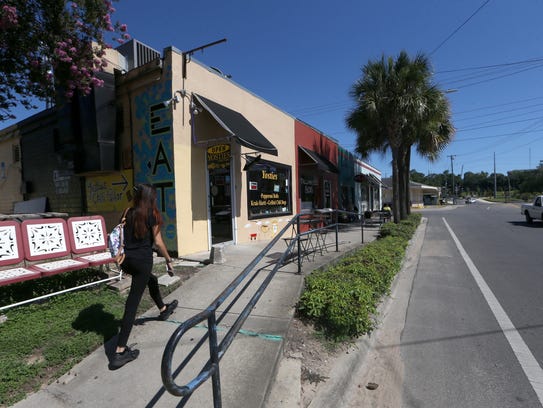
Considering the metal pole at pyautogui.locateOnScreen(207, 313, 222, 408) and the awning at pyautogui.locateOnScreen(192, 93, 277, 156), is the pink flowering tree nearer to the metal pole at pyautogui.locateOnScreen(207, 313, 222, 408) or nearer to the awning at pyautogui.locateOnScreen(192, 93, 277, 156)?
the awning at pyautogui.locateOnScreen(192, 93, 277, 156)

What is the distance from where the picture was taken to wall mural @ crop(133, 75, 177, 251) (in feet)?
23.0

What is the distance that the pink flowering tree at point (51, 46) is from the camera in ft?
20.1

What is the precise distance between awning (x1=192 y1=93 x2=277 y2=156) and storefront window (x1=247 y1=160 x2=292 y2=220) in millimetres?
1465

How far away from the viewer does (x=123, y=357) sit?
9.73 feet

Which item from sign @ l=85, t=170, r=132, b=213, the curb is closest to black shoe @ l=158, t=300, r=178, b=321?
the curb

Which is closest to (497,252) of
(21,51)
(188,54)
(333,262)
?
(333,262)

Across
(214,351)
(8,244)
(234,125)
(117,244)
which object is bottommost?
(214,351)

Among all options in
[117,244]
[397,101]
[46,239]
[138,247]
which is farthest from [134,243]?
[397,101]

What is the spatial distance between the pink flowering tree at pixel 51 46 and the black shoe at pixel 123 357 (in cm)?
617

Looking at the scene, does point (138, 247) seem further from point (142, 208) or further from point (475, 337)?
point (475, 337)

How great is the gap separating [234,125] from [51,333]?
5.38 m

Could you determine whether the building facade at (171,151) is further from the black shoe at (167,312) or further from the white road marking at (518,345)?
the white road marking at (518,345)

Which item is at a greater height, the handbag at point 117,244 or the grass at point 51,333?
the handbag at point 117,244

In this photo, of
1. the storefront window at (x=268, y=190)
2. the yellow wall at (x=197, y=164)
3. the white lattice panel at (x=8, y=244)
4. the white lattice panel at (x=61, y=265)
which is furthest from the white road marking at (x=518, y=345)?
the white lattice panel at (x=8, y=244)
